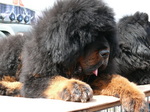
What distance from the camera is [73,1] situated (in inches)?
98.5

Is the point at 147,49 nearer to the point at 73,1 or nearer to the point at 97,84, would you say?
the point at 97,84

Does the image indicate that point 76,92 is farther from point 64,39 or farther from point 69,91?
point 64,39

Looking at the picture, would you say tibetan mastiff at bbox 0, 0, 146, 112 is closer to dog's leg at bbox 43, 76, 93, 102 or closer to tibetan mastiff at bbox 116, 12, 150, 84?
dog's leg at bbox 43, 76, 93, 102

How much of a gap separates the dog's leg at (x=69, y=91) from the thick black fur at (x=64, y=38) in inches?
4.5

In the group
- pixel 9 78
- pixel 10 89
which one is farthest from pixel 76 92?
pixel 9 78

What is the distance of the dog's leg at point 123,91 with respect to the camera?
211cm

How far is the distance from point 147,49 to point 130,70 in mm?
400

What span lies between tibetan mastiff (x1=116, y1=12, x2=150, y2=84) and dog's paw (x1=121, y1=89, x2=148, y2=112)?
1222 mm

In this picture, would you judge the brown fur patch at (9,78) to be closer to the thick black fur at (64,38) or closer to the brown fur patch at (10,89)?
the brown fur patch at (10,89)

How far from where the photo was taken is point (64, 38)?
2.34 meters

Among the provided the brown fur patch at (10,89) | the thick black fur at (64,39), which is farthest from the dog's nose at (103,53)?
the brown fur patch at (10,89)

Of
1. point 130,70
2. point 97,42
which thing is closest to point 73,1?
point 97,42

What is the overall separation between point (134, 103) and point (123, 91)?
0.18 meters

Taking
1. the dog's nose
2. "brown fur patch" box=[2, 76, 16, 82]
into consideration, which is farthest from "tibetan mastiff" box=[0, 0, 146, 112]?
"brown fur patch" box=[2, 76, 16, 82]
